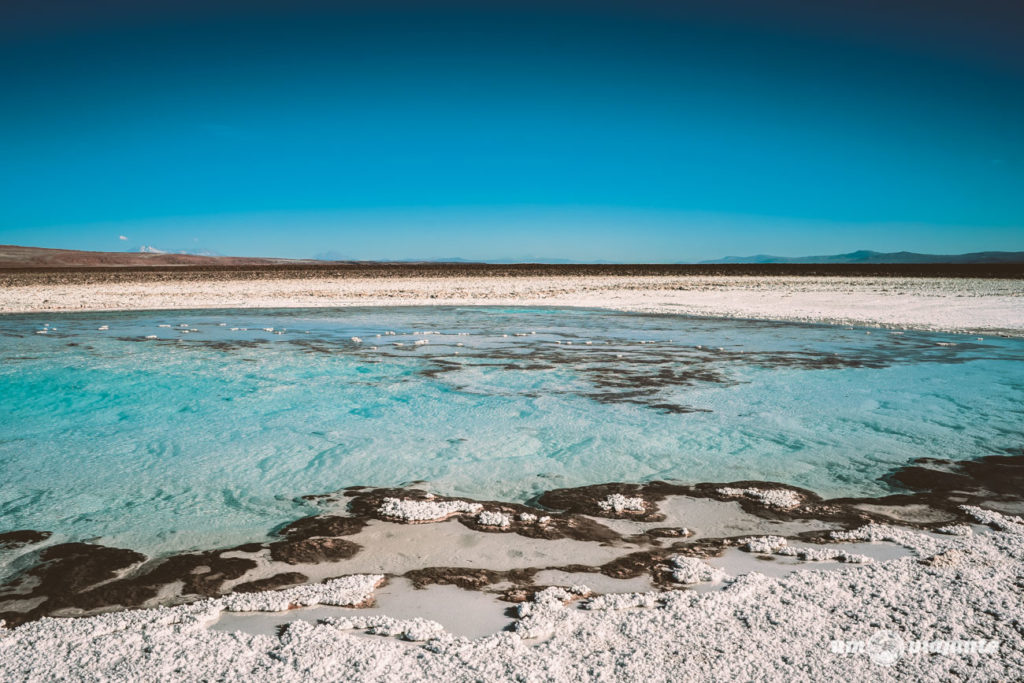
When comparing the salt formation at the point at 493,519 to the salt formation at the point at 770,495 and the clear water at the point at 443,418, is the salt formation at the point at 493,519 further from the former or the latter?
the salt formation at the point at 770,495

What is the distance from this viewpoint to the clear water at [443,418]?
4.39 metres

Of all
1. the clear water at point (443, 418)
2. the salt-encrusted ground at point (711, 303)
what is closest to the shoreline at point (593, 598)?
the clear water at point (443, 418)

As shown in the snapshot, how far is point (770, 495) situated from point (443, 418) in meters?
2.98

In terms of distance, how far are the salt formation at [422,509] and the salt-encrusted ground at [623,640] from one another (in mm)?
813

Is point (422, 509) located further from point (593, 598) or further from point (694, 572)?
point (694, 572)

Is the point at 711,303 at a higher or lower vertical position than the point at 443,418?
higher

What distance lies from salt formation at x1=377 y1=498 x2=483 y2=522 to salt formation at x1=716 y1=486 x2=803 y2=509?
4.99 ft

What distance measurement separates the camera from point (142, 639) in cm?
259

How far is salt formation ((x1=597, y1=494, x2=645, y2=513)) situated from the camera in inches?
157

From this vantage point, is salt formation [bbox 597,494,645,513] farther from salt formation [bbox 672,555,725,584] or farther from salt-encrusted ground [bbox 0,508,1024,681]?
salt-encrusted ground [bbox 0,508,1024,681]

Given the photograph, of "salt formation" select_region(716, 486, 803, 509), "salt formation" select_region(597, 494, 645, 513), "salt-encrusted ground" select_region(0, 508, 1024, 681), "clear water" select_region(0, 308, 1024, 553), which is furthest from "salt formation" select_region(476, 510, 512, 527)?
"salt formation" select_region(716, 486, 803, 509)

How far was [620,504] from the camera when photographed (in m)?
4.05

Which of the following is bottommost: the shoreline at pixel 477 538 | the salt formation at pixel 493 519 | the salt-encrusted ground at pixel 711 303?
the shoreline at pixel 477 538

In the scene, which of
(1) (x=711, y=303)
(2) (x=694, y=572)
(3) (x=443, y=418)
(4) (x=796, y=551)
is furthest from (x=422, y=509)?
(1) (x=711, y=303)
